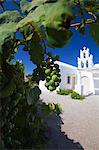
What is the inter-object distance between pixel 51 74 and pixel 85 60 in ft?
78.0

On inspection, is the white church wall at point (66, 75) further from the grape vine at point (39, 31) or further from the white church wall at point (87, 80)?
the grape vine at point (39, 31)

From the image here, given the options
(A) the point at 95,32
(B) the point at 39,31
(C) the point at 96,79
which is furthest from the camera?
(C) the point at 96,79

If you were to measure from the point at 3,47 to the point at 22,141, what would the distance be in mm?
3515

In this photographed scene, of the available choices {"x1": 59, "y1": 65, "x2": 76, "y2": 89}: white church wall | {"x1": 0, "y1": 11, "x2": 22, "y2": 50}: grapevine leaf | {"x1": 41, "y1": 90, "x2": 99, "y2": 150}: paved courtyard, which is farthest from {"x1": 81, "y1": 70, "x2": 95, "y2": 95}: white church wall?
{"x1": 0, "y1": 11, "x2": 22, "y2": 50}: grapevine leaf

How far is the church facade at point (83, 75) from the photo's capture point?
22.8 meters

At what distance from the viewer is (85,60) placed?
984 inches

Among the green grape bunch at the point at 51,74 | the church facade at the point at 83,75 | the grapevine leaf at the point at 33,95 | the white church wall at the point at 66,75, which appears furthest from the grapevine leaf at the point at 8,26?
the white church wall at the point at 66,75

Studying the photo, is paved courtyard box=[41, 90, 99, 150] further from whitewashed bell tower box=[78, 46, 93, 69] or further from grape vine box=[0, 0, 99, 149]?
whitewashed bell tower box=[78, 46, 93, 69]

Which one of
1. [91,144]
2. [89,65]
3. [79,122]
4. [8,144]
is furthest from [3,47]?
[89,65]

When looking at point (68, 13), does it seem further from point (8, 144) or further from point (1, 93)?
point (8, 144)

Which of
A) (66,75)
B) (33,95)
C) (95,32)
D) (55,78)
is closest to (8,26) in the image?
(95,32)

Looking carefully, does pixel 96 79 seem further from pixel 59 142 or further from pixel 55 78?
pixel 55 78

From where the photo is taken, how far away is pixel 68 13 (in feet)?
2.03

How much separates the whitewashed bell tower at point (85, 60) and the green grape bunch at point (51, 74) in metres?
23.2
